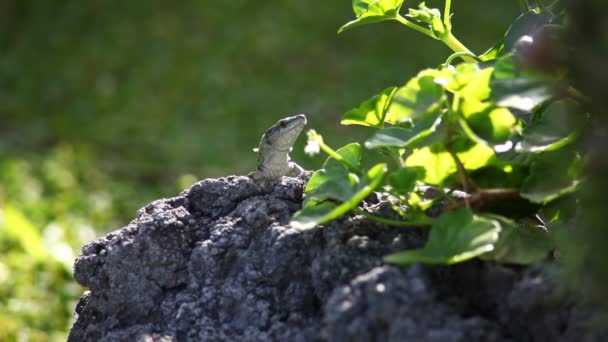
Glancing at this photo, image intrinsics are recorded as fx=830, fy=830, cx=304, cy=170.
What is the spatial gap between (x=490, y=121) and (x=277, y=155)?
0.92 metres

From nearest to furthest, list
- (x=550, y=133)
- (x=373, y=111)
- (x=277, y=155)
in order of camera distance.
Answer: (x=550, y=133)
(x=373, y=111)
(x=277, y=155)

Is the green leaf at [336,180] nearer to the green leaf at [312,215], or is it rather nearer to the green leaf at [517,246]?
Answer: the green leaf at [312,215]

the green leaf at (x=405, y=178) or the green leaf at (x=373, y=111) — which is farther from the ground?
the green leaf at (x=373, y=111)

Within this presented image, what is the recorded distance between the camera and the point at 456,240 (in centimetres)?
149

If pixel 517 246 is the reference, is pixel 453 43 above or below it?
above

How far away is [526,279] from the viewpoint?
1.50 m

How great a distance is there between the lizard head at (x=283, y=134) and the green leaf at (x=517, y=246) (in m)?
0.96

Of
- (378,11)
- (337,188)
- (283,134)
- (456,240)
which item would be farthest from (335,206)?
(283,134)

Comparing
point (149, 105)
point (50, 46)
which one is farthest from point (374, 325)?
point (50, 46)

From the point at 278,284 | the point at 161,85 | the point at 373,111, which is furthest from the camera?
the point at 161,85

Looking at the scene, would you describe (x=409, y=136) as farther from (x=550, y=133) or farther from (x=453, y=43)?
(x=453, y=43)

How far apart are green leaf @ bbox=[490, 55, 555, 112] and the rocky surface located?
1.03 feet

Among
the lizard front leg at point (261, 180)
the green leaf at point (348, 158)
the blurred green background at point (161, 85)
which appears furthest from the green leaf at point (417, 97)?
the blurred green background at point (161, 85)

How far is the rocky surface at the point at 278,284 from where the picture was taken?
146cm
